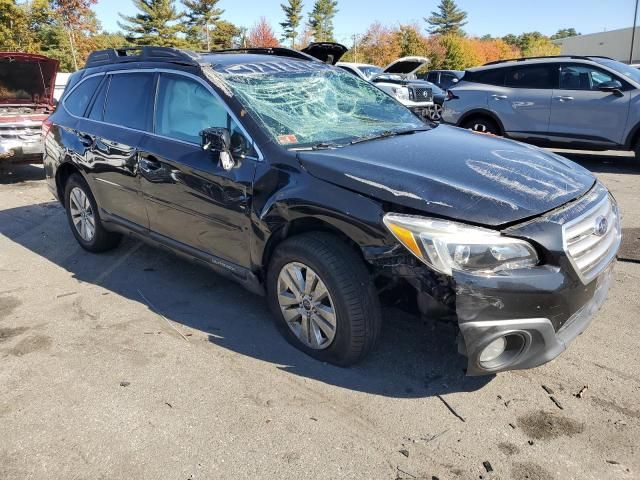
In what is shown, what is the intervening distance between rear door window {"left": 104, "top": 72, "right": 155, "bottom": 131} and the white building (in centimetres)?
6583

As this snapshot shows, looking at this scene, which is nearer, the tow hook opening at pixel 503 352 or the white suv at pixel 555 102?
the tow hook opening at pixel 503 352

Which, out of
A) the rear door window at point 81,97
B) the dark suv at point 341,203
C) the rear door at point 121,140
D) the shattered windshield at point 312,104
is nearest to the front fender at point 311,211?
the dark suv at point 341,203

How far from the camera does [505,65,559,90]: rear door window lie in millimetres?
9250

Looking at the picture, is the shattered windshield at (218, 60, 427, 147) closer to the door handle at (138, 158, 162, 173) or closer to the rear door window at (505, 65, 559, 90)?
the door handle at (138, 158, 162, 173)

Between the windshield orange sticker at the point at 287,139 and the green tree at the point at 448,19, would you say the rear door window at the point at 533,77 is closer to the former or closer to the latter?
the windshield orange sticker at the point at 287,139

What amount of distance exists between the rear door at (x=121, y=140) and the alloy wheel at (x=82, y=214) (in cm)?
36

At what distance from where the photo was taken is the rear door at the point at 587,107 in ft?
28.0

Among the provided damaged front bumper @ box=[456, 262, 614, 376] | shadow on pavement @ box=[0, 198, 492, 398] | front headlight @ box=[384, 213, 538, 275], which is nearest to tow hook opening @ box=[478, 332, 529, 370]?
damaged front bumper @ box=[456, 262, 614, 376]

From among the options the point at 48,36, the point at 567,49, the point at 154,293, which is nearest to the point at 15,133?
the point at 154,293

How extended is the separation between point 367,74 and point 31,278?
39.0ft

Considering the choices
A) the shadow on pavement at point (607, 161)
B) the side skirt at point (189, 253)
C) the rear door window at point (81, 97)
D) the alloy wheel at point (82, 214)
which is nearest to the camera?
the side skirt at point (189, 253)

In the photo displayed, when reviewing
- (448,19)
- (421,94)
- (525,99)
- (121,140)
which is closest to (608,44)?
(448,19)

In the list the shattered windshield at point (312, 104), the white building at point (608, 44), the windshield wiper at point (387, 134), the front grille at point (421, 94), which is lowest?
the front grille at point (421, 94)

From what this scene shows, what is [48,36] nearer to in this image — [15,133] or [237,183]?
[15,133]
